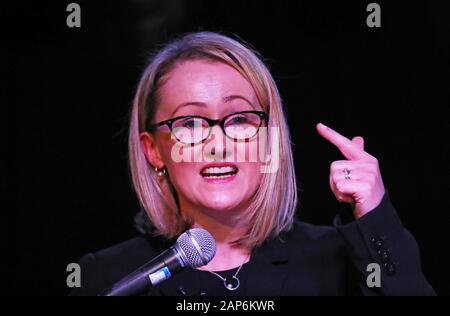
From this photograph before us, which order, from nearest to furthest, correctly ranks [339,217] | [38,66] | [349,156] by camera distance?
[349,156] → [339,217] → [38,66]

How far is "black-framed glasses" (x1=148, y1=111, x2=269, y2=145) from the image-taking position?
187 centimetres

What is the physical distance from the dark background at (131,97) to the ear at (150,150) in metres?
0.17

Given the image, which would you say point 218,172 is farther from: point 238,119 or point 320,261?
point 320,261

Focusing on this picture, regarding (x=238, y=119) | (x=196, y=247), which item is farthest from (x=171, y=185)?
(x=196, y=247)

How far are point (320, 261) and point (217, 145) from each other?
54 centimetres

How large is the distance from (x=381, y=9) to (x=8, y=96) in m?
1.44

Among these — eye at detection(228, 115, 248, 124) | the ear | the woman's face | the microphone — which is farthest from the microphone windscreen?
the ear

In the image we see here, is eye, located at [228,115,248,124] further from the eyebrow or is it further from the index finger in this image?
the index finger

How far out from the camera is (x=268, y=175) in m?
1.99

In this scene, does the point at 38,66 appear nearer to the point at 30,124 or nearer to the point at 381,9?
the point at 30,124

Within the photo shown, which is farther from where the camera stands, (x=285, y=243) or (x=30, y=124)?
(x=30, y=124)

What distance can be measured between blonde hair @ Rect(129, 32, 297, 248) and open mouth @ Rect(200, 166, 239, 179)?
149 millimetres

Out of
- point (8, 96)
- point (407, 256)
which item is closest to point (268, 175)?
point (407, 256)
